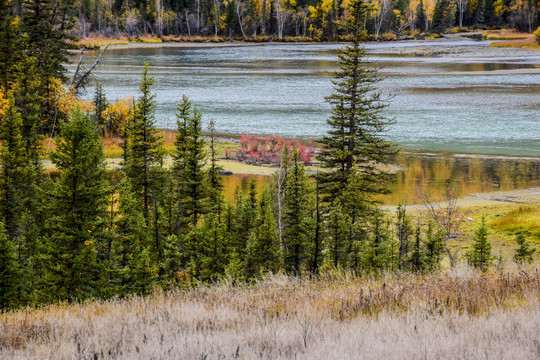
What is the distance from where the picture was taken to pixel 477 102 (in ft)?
208

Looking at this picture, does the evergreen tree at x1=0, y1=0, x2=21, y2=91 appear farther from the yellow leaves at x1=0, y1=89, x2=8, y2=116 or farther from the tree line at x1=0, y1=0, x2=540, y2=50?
the tree line at x1=0, y1=0, x2=540, y2=50

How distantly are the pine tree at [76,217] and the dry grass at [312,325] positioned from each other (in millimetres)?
8948

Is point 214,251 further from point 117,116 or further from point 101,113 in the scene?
point 117,116

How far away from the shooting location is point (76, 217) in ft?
60.0

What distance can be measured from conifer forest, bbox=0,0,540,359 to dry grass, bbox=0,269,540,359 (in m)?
0.03

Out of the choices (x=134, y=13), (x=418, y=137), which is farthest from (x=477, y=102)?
(x=134, y=13)

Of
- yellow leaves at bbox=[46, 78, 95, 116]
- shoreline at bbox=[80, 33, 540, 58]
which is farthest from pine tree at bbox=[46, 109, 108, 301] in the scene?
shoreline at bbox=[80, 33, 540, 58]

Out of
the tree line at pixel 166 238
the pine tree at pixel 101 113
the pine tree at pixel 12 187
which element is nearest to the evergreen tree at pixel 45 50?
the pine tree at pixel 101 113

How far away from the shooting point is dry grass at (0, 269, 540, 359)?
587 cm

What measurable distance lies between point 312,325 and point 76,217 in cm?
1354

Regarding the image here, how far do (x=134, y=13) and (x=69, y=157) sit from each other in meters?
183

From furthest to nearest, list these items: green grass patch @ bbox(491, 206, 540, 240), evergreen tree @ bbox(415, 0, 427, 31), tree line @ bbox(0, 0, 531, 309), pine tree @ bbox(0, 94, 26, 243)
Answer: evergreen tree @ bbox(415, 0, 427, 31), green grass patch @ bbox(491, 206, 540, 240), pine tree @ bbox(0, 94, 26, 243), tree line @ bbox(0, 0, 531, 309)

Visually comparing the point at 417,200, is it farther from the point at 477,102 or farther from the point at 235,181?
the point at 477,102

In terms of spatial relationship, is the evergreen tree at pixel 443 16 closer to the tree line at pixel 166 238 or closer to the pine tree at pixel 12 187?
the tree line at pixel 166 238
